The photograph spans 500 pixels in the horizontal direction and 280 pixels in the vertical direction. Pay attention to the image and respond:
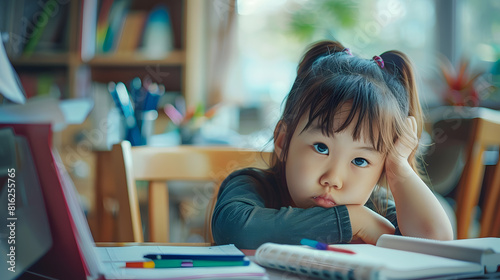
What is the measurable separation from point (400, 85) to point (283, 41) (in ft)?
6.07

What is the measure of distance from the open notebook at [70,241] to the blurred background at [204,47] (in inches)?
64.8

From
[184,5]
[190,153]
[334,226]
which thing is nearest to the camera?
[334,226]

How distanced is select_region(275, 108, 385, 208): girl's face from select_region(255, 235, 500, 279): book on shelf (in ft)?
0.30

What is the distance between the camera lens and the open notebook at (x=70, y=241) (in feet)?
1.27

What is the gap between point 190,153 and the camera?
977mm

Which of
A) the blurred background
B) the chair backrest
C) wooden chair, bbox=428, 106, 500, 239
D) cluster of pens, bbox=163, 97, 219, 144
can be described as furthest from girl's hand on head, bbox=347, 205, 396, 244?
the blurred background

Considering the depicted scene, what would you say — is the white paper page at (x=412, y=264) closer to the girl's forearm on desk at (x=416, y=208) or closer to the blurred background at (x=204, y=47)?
the girl's forearm on desk at (x=416, y=208)

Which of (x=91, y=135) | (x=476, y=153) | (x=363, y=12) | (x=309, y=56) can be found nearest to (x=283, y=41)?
(x=363, y=12)

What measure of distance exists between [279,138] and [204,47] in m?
1.87

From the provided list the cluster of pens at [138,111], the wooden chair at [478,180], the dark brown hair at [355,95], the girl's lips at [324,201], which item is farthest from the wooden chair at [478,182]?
the cluster of pens at [138,111]

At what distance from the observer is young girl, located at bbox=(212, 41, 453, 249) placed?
1.83 ft

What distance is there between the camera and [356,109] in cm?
56

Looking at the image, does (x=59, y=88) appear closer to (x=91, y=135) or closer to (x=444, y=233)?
(x=91, y=135)

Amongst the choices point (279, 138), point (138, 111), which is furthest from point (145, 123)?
point (279, 138)
